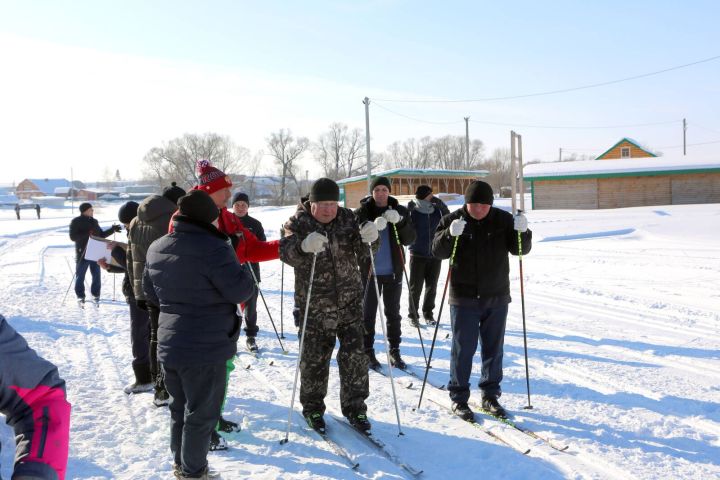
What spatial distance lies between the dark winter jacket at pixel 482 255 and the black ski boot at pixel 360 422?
1.24 m

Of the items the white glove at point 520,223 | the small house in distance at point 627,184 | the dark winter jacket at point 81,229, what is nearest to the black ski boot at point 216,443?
the white glove at point 520,223

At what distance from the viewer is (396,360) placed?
233 inches

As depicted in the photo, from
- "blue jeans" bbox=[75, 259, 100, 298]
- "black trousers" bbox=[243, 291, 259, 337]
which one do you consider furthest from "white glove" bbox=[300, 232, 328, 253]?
"blue jeans" bbox=[75, 259, 100, 298]

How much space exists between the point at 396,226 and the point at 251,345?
7.96 feet

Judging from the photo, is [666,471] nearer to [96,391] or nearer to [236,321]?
[236,321]

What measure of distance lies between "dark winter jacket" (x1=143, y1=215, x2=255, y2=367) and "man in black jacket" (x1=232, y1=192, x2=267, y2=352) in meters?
2.91

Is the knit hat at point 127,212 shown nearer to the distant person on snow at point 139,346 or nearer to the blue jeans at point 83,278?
the distant person on snow at point 139,346

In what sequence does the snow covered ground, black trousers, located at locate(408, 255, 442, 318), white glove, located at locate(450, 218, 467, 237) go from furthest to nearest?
black trousers, located at locate(408, 255, 442, 318) → white glove, located at locate(450, 218, 467, 237) → the snow covered ground

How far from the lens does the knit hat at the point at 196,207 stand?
328cm

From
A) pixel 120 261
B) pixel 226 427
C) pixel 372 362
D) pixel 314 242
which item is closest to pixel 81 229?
pixel 120 261

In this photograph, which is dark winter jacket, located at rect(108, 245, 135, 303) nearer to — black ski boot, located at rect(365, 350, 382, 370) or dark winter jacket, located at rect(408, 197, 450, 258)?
black ski boot, located at rect(365, 350, 382, 370)

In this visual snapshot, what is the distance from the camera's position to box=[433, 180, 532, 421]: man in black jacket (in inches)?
178

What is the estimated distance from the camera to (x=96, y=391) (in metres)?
5.28

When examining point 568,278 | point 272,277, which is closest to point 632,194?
point 568,278
